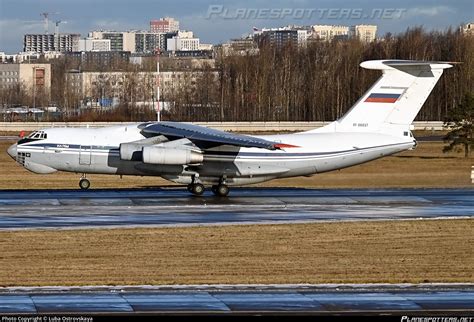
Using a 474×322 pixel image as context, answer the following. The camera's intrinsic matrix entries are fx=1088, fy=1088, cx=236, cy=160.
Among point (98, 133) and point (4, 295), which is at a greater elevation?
point (98, 133)

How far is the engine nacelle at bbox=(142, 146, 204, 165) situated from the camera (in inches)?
1450

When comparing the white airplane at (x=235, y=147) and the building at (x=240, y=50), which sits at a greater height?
the building at (x=240, y=50)

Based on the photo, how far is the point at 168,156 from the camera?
121 feet

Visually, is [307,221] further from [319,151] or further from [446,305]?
[446,305]

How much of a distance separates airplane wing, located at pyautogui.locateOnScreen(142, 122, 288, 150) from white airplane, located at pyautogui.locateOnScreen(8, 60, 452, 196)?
34 mm

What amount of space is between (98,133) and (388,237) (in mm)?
12961

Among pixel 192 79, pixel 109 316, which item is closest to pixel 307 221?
pixel 109 316

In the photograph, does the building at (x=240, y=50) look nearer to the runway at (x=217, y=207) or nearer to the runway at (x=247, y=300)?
the runway at (x=217, y=207)

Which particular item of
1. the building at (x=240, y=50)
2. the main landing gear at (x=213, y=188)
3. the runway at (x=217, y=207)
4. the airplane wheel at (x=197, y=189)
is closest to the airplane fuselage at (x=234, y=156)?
the main landing gear at (x=213, y=188)

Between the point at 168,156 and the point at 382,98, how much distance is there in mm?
8139

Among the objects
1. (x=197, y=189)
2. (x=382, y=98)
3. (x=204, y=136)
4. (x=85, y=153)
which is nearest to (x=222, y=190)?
(x=197, y=189)

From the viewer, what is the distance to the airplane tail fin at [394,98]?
38.8m

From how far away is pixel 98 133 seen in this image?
38.5m

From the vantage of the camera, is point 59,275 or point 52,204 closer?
point 59,275
